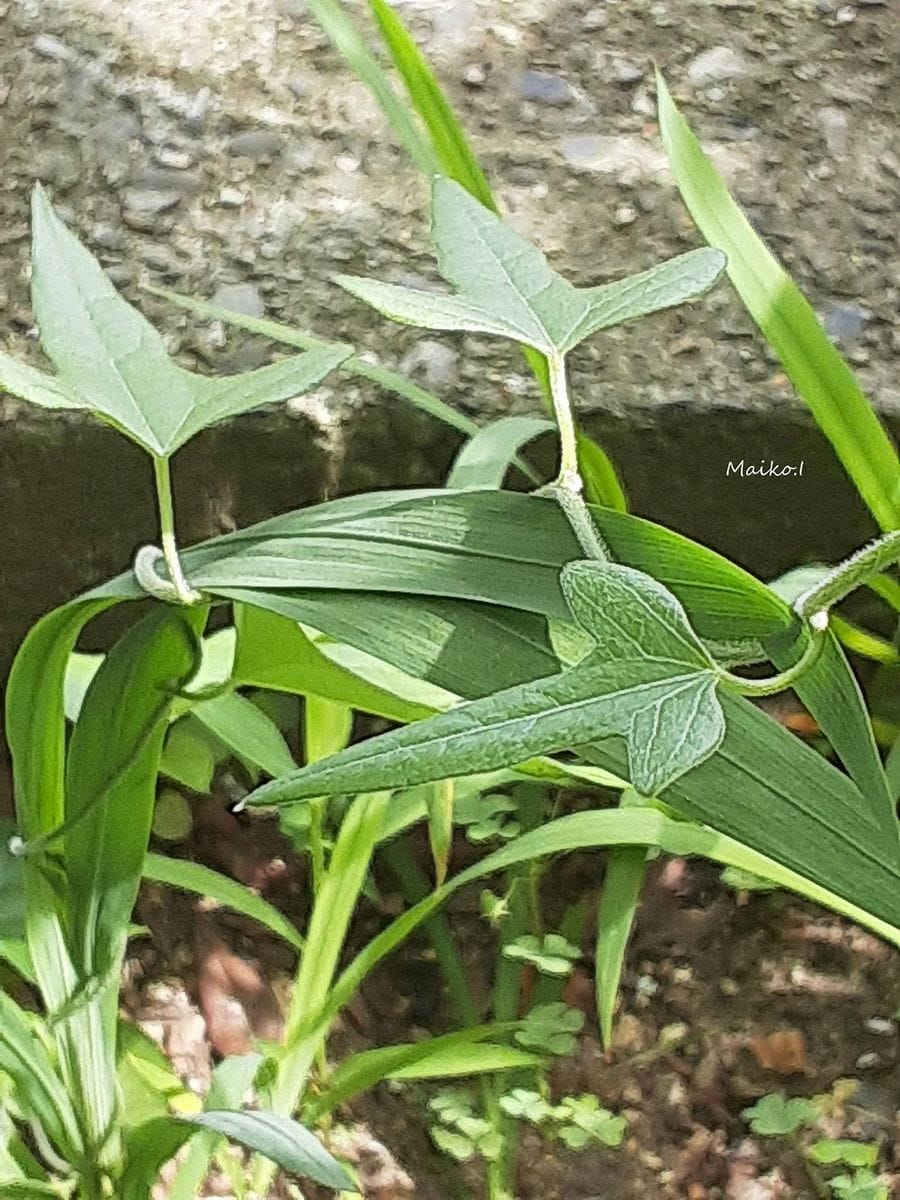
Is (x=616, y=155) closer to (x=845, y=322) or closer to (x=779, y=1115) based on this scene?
(x=845, y=322)

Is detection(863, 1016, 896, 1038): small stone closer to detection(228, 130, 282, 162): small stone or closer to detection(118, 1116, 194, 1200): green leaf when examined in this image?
detection(118, 1116, 194, 1200): green leaf

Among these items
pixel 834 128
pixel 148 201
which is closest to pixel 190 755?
pixel 148 201

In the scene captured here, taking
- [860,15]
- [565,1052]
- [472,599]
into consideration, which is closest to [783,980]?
[565,1052]

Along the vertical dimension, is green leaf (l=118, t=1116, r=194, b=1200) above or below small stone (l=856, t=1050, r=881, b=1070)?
above

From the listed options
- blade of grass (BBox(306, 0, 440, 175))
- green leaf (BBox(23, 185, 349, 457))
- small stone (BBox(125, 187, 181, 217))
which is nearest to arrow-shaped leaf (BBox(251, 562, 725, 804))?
green leaf (BBox(23, 185, 349, 457))

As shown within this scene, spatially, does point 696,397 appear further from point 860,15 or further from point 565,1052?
point 565,1052

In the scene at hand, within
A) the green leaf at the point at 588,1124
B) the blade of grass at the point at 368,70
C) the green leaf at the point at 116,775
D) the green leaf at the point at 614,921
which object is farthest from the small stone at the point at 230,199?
the green leaf at the point at 588,1124

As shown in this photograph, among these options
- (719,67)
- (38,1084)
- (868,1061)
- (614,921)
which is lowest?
(868,1061)
